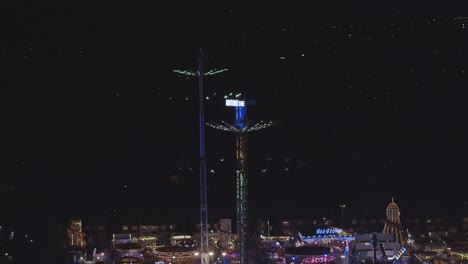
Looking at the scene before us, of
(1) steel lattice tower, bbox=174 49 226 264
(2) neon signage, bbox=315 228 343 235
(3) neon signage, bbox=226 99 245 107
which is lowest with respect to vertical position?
(2) neon signage, bbox=315 228 343 235

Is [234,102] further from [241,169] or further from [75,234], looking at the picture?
[75,234]

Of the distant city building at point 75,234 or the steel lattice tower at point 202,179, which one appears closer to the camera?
the steel lattice tower at point 202,179

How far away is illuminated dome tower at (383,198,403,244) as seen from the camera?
16984 millimetres

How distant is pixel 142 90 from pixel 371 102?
20.4 feet

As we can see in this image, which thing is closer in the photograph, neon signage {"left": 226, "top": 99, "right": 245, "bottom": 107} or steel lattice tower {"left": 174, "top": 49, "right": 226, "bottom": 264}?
steel lattice tower {"left": 174, "top": 49, "right": 226, "bottom": 264}

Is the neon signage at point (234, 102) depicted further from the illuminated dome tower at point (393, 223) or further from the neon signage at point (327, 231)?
the illuminated dome tower at point (393, 223)

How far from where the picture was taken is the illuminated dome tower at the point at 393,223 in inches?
669

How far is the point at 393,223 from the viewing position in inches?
671

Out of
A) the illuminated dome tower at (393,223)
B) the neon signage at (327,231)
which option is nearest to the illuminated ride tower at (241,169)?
the neon signage at (327,231)

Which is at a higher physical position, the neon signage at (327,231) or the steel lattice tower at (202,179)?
the steel lattice tower at (202,179)

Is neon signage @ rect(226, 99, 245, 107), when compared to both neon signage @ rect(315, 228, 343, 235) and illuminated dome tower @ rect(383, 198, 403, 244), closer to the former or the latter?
neon signage @ rect(315, 228, 343, 235)

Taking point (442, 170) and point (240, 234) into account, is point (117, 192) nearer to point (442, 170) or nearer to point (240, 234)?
point (240, 234)

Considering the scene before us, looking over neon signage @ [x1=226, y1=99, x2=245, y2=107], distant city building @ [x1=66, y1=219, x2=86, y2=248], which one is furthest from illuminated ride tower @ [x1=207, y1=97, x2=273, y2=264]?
distant city building @ [x1=66, y1=219, x2=86, y2=248]

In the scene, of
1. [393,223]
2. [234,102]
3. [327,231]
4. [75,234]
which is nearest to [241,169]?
[234,102]
